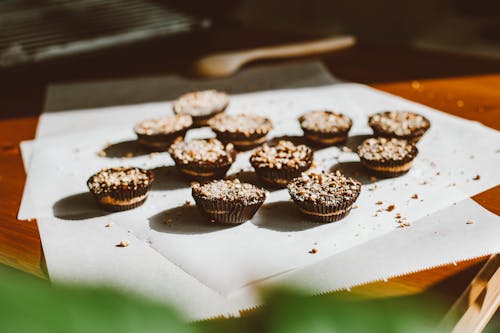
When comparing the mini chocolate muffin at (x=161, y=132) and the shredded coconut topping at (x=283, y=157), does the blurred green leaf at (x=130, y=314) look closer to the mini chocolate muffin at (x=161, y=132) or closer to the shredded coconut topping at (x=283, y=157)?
the shredded coconut topping at (x=283, y=157)

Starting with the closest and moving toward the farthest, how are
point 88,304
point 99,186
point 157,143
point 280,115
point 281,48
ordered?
point 88,304, point 99,186, point 157,143, point 280,115, point 281,48

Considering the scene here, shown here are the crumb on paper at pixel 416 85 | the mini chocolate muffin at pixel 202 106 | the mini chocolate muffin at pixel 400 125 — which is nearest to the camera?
the mini chocolate muffin at pixel 400 125

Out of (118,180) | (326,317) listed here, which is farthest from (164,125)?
(326,317)

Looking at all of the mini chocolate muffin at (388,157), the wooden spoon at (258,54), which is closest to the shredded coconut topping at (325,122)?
the mini chocolate muffin at (388,157)

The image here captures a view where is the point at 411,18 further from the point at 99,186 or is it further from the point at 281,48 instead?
the point at 99,186

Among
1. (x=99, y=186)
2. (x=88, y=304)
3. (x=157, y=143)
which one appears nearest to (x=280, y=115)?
(x=157, y=143)

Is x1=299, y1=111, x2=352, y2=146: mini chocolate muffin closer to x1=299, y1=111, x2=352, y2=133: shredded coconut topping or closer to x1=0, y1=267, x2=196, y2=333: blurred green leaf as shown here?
x1=299, y1=111, x2=352, y2=133: shredded coconut topping

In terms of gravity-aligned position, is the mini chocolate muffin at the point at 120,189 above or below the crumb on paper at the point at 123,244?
above

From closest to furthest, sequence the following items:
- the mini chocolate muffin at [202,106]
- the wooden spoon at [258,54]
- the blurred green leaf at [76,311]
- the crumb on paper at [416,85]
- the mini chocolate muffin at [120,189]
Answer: the blurred green leaf at [76,311]
the mini chocolate muffin at [120,189]
the mini chocolate muffin at [202,106]
the crumb on paper at [416,85]
the wooden spoon at [258,54]
